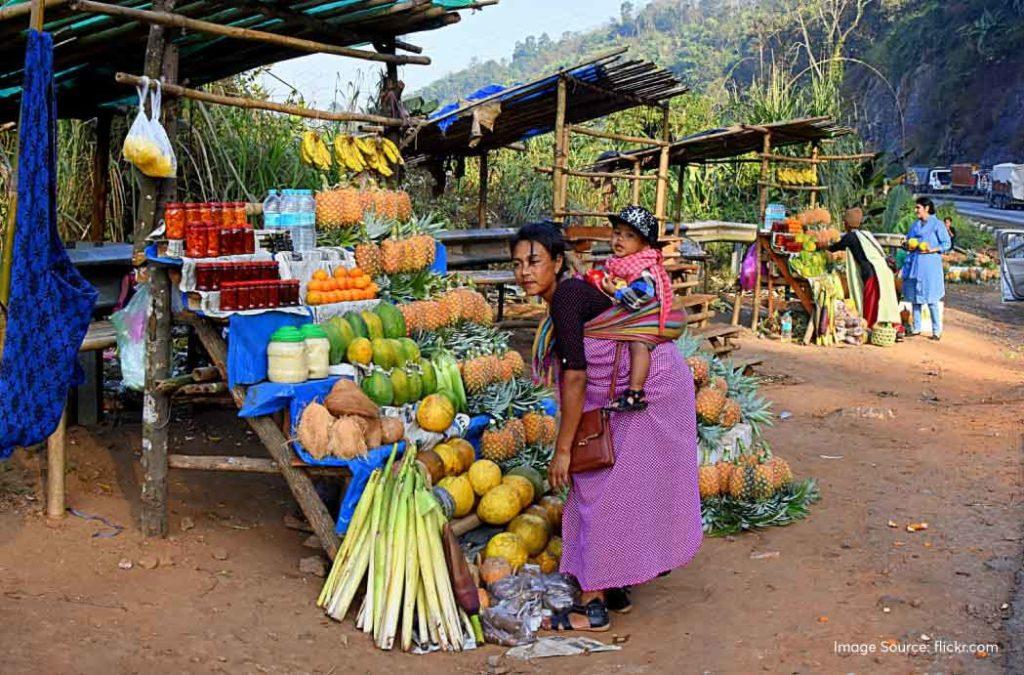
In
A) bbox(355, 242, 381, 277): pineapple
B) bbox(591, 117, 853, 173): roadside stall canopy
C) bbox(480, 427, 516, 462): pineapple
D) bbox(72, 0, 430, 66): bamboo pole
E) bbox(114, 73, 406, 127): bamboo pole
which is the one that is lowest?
bbox(480, 427, 516, 462): pineapple

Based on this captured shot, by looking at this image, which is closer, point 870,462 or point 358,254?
point 358,254

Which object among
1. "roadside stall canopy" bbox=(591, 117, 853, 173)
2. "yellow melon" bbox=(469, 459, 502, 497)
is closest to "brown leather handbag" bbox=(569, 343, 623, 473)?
"yellow melon" bbox=(469, 459, 502, 497)

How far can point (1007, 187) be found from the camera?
103ft

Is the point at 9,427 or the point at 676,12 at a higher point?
the point at 676,12

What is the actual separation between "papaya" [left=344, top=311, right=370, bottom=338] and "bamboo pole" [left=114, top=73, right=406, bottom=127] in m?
1.17

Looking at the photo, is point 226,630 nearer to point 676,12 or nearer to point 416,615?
point 416,615

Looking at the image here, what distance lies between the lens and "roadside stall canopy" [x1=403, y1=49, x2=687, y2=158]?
8516 millimetres

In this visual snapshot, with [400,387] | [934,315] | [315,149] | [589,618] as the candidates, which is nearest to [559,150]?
[315,149]

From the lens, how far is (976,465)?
20.9ft

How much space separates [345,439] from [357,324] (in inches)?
30.9

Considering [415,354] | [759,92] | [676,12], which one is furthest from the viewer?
[676,12]

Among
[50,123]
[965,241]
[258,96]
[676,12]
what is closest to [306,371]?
[50,123]

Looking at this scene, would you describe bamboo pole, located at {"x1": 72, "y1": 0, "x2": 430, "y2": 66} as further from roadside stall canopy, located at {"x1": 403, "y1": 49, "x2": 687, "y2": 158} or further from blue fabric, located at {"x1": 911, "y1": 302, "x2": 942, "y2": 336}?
blue fabric, located at {"x1": 911, "y1": 302, "x2": 942, "y2": 336}

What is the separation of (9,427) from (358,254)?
2102mm
